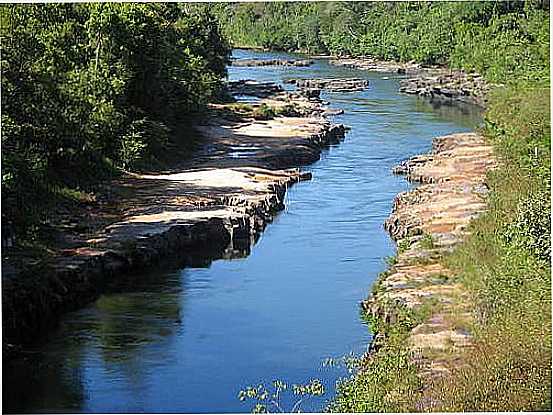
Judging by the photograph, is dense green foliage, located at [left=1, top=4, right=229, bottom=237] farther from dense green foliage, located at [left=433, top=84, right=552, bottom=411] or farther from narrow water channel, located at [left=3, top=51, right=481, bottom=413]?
dense green foliage, located at [left=433, top=84, right=552, bottom=411]

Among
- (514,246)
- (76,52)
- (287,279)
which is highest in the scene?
(76,52)

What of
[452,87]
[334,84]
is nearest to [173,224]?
[452,87]

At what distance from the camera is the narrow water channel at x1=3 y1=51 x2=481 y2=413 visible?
375 inches

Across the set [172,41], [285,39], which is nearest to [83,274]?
[172,41]

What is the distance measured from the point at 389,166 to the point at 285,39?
28587mm

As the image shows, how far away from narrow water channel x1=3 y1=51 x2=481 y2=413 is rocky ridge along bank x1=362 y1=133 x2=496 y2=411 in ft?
1.34

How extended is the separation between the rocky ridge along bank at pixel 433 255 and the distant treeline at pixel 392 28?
674 cm

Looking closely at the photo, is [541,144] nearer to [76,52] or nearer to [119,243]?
[119,243]

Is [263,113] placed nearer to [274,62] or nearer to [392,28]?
[392,28]

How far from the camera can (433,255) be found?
1280 cm

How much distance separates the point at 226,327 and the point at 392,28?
34190mm

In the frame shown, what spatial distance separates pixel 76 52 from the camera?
18.5 m

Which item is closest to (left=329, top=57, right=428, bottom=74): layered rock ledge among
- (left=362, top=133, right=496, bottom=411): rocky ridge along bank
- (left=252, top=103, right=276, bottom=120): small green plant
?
(left=252, top=103, right=276, bottom=120): small green plant

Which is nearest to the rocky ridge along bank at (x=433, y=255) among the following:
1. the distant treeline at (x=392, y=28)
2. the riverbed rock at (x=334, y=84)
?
the distant treeline at (x=392, y=28)
